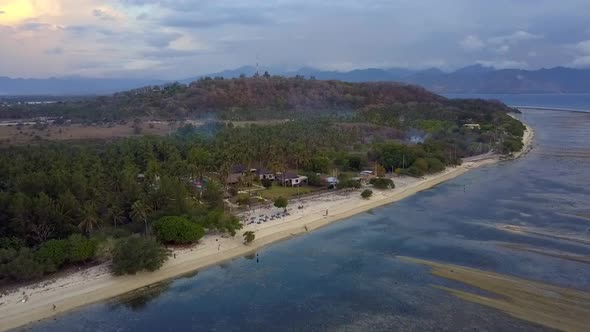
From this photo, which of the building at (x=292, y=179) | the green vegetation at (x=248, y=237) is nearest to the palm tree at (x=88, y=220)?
the green vegetation at (x=248, y=237)

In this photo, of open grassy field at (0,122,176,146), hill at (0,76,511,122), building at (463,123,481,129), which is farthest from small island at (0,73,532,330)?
hill at (0,76,511,122)

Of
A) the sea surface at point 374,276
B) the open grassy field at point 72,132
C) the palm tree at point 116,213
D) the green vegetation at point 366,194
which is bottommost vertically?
the sea surface at point 374,276

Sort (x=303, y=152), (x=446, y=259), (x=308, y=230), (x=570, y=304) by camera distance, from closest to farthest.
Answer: (x=570, y=304), (x=446, y=259), (x=308, y=230), (x=303, y=152)

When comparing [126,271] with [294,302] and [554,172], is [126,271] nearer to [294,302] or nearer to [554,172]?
[294,302]

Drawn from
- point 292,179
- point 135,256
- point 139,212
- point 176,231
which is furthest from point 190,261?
point 292,179

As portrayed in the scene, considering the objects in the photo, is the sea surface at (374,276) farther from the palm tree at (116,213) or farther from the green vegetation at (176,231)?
the palm tree at (116,213)

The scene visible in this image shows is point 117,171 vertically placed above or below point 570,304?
above

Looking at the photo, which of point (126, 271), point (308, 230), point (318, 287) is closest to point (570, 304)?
point (318, 287)
